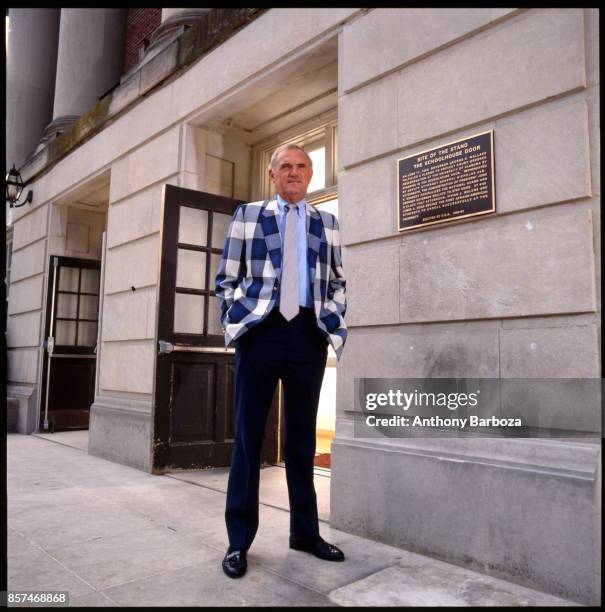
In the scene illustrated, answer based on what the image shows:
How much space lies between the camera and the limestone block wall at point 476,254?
2.88 metres

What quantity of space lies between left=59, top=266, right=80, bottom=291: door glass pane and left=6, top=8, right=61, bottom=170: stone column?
369 cm

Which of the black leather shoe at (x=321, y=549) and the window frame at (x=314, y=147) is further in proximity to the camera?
the window frame at (x=314, y=147)

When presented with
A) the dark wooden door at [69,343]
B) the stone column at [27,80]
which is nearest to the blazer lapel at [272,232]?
the dark wooden door at [69,343]

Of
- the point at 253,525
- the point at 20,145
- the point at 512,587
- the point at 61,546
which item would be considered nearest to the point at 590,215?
the point at 512,587

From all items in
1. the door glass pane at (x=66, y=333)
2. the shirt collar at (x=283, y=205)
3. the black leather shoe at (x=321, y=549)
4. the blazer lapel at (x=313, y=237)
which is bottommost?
the black leather shoe at (x=321, y=549)

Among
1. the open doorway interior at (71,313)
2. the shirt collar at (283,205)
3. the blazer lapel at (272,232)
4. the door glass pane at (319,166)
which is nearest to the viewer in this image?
the blazer lapel at (272,232)

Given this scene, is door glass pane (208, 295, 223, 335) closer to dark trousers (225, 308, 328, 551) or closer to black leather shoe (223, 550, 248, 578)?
dark trousers (225, 308, 328, 551)

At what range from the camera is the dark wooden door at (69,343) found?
9.28 metres

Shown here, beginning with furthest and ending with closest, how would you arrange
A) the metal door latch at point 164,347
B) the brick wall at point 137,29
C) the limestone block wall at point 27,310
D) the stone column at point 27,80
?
1. the stone column at point 27,80
2. the brick wall at point 137,29
3. the limestone block wall at point 27,310
4. the metal door latch at point 164,347

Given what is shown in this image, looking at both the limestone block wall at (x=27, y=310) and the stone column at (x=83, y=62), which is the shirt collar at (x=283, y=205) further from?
the stone column at (x=83, y=62)

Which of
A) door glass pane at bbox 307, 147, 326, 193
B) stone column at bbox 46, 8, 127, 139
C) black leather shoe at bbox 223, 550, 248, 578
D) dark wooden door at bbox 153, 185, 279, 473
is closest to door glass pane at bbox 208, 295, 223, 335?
dark wooden door at bbox 153, 185, 279, 473

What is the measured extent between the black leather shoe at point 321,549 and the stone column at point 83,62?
889 centimetres

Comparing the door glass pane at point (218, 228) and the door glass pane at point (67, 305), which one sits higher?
the door glass pane at point (218, 228)

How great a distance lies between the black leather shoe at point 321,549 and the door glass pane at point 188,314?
3067 millimetres
